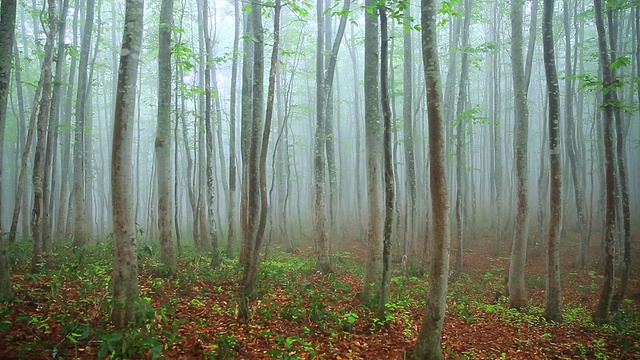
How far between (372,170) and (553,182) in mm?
3884

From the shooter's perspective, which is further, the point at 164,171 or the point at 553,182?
the point at 164,171

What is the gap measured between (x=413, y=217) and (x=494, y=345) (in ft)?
17.4

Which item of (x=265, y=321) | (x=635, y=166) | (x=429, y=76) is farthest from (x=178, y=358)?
(x=635, y=166)

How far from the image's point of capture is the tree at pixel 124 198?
4.62 metres

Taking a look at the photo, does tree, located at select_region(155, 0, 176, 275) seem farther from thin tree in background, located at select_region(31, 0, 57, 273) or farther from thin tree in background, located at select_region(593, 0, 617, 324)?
thin tree in background, located at select_region(593, 0, 617, 324)

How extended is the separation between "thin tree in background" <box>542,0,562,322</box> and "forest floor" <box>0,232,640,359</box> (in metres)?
0.55

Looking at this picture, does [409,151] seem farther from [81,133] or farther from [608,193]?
[81,133]

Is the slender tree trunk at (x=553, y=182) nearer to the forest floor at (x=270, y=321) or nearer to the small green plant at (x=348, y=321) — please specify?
the forest floor at (x=270, y=321)

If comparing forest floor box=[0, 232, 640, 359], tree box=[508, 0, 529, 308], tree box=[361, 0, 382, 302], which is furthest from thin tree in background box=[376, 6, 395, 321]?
tree box=[508, 0, 529, 308]

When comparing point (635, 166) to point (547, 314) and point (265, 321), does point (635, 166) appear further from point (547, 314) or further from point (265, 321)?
point (265, 321)

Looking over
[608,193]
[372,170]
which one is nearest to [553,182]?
[608,193]

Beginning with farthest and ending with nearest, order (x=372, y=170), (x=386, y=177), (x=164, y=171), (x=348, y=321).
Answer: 1. (x=164, y=171)
2. (x=372, y=170)
3. (x=386, y=177)
4. (x=348, y=321)

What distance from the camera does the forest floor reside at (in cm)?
438

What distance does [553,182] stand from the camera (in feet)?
24.6
